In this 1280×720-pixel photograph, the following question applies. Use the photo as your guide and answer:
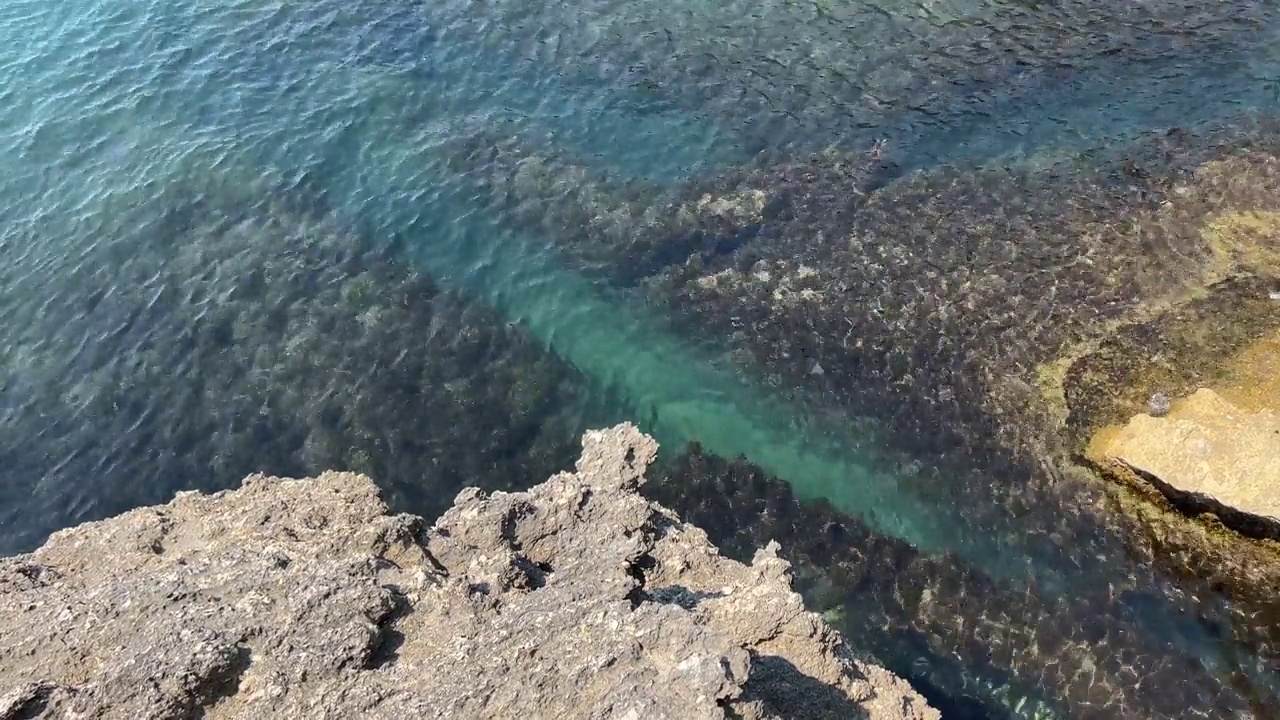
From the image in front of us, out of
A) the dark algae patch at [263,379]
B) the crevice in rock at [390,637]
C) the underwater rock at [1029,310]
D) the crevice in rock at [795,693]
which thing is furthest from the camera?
the dark algae patch at [263,379]

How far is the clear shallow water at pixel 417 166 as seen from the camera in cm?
2775

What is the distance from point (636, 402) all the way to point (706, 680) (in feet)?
62.2

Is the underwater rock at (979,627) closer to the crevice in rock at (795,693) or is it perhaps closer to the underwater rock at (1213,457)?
the underwater rock at (1213,457)

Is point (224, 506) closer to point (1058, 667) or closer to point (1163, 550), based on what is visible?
point (1058, 667)

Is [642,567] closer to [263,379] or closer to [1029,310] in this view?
[263,379]

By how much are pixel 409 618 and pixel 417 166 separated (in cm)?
2774

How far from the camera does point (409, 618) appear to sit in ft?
44.2

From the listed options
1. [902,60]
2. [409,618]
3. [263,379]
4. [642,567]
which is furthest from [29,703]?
[902,60]

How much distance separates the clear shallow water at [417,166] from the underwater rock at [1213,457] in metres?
3.60

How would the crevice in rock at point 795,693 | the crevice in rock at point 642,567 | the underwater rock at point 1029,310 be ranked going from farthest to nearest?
the underwater rock at point 1029,310 < the crevice in rock at point 642,567 < the crevice in rock at point 795,693

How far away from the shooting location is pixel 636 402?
96.7ft

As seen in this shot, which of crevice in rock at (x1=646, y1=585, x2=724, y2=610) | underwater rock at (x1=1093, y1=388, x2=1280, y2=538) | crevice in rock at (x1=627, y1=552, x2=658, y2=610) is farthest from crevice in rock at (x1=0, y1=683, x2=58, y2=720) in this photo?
underwater rock at (x1=1093, y1=388, x2=1280, y2=538)

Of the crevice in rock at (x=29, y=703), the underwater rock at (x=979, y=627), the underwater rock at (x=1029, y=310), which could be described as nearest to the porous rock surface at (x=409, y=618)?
the crevice in rock at (x=29, y=703)

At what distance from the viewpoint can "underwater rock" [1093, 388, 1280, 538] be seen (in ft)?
74.7
